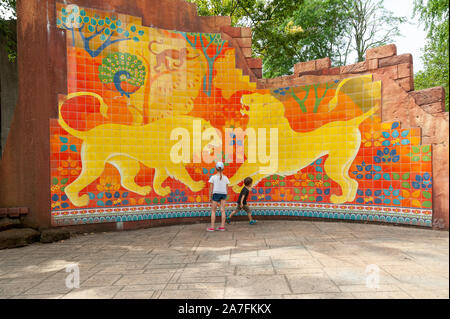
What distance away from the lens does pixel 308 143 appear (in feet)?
23.1

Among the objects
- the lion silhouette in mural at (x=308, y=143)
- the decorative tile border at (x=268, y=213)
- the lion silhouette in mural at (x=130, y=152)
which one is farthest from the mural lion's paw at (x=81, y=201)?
the lion silhouette in mural at (x=308, y=143)

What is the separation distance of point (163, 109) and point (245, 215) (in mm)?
3297

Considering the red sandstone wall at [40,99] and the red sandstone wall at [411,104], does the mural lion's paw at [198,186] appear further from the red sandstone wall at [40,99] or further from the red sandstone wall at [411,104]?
the red sandstone wall at [411,104]

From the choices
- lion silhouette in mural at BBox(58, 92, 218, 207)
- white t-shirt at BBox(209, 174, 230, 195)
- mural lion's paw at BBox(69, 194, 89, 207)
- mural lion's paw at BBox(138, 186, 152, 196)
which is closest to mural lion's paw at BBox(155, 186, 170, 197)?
lion silhouette in mural at BBox(58, 92, 218, 207)

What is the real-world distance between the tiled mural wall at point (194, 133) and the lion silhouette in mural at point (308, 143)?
24mm

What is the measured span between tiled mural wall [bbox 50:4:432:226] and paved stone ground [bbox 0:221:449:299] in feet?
2.68

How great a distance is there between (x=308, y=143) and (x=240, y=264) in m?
4.12

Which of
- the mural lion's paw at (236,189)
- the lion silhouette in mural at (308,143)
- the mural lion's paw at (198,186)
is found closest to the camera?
the lion silhouette in mural at (308,143)

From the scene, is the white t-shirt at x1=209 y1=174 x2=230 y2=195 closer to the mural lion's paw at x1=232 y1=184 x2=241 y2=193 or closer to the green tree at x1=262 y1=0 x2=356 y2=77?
the mural lion's paw at x1=232 y1=184 x2=241 y2=193

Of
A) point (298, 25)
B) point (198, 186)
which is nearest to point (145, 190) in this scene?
point (198, 186)

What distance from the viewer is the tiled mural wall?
6.10 metres

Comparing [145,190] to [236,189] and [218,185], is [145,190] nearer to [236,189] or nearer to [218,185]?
[218,185]

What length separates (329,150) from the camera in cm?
677

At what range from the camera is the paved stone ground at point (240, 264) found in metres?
2.92
